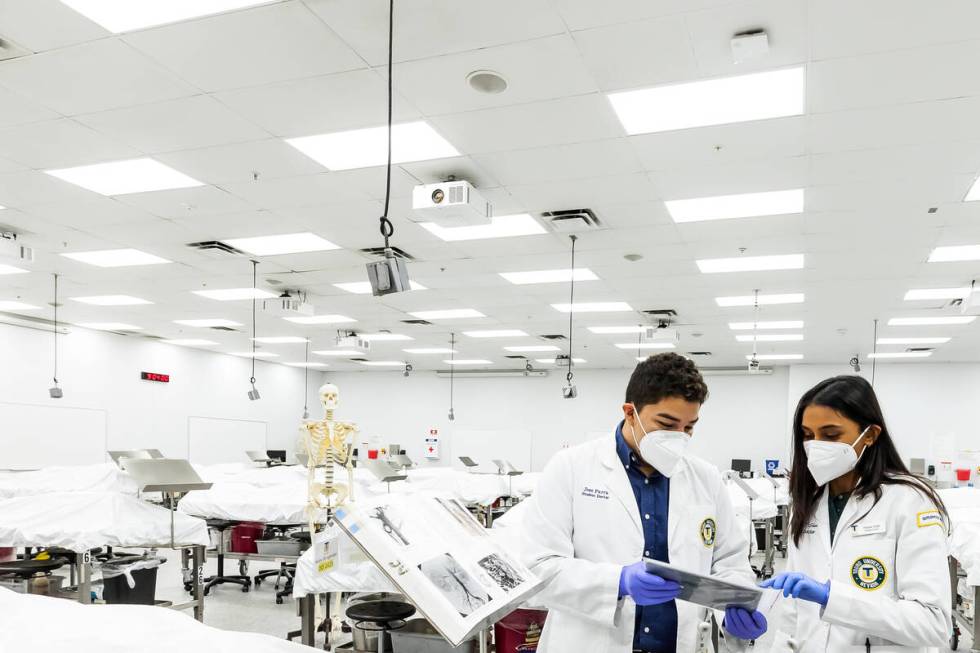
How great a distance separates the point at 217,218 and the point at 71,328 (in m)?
8.41

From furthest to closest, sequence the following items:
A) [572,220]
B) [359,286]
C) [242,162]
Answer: [359,286], [572,220], [242,162]

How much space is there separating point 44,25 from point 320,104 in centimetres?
145

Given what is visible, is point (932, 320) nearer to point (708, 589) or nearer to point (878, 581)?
point (878, 581)

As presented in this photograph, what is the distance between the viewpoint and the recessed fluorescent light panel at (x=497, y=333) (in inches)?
531

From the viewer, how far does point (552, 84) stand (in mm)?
4324

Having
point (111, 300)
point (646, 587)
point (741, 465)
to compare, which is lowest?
point (741, 465)

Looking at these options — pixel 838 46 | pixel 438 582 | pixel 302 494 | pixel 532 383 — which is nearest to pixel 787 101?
pixel 838 46

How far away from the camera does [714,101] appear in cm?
450

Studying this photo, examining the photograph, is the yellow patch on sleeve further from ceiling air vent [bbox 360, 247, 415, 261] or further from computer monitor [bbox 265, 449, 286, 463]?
computer monitor [bbox 265, 449, 286, 463]

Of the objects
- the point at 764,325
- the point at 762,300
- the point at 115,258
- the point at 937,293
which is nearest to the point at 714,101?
the point at 762,300

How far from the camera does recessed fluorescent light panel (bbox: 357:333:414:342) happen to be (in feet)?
46.4

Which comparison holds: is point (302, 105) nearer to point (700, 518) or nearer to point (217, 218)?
point (217, 218)

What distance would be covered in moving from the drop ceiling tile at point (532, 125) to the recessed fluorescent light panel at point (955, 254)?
15.1 feet

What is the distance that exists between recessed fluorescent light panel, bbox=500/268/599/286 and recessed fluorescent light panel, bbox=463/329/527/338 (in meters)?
4.05
